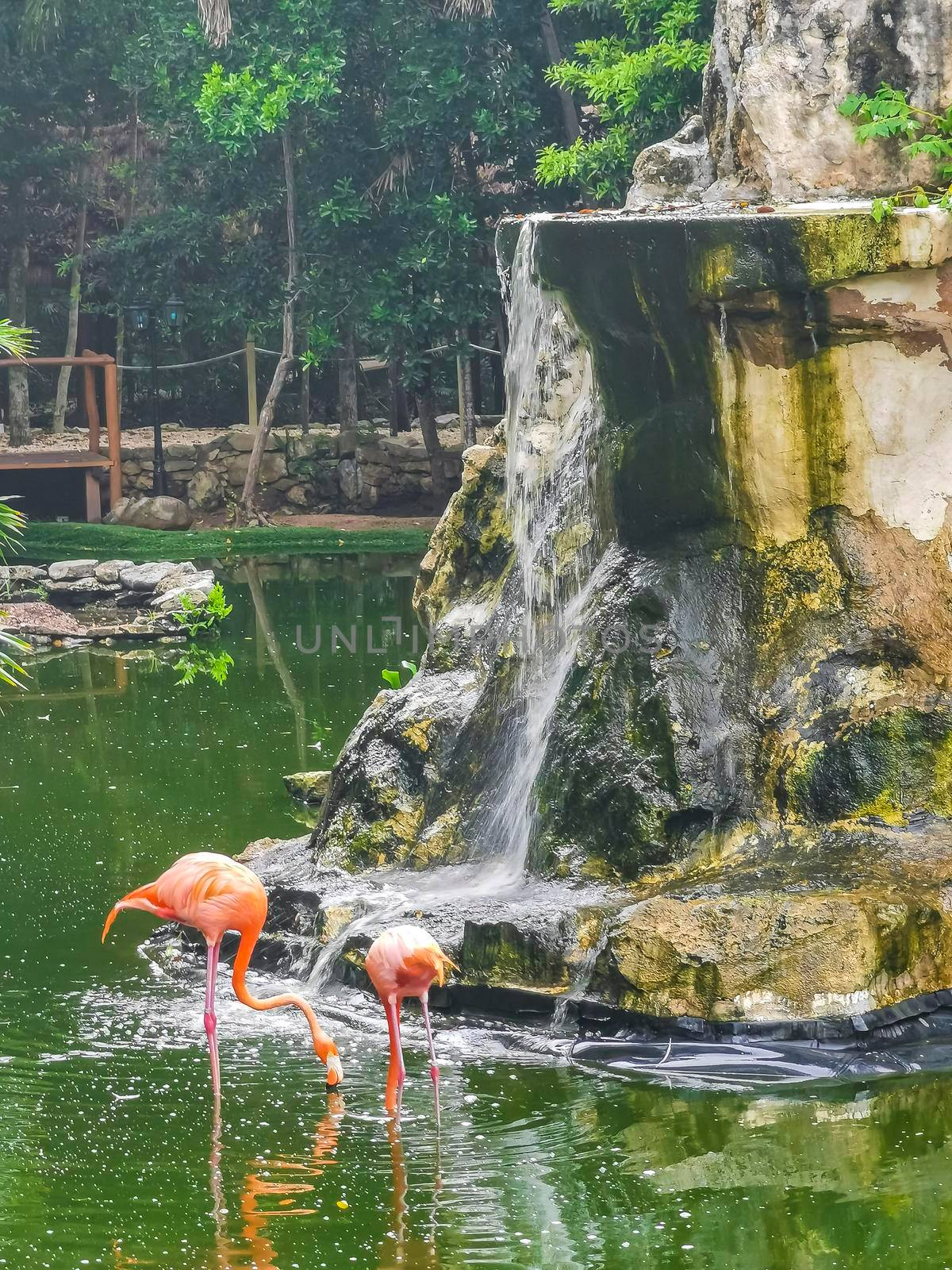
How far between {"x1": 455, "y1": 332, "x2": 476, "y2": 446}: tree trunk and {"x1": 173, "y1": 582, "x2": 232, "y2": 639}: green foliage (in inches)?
272

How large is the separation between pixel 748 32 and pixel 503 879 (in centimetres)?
369

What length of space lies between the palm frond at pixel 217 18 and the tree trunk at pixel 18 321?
220 inches

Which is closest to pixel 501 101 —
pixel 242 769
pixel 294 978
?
pixel 242 769

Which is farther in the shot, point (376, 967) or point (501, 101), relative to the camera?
point (501, 101)

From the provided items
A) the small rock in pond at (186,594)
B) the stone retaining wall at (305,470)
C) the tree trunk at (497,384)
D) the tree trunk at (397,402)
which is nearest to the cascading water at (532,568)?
the small rock in pond at (186,594)

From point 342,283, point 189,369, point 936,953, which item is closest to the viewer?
point 936,953

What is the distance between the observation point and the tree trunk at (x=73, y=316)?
24.0 meters

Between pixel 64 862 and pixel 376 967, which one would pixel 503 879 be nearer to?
pixel 376 967

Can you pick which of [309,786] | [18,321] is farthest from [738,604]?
[18,321]

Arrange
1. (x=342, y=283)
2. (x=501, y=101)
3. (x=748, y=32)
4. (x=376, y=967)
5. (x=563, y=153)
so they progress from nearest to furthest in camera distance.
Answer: (x=376, y=967)
(x=748, y=32)
(x=563, y=153)
(x=501, y=101)
(x=342, y=283)

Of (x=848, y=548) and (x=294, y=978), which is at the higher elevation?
(x=848, y=548)

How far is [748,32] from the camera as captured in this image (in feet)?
24.8

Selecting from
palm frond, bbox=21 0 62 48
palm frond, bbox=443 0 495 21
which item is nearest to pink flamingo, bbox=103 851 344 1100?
palm frond, bbox=443 0 495 21

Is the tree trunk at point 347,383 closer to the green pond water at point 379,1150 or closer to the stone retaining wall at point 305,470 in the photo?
the stone retaining wall at point 305,470
